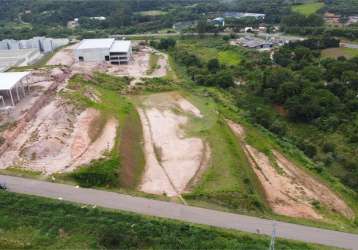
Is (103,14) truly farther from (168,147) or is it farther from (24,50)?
(168,147)

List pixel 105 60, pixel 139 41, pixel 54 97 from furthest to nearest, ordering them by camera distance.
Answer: pixel 139 41
pixel 105 60
pixel 54 97

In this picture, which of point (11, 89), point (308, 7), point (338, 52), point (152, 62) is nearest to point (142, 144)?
point (11, 89)

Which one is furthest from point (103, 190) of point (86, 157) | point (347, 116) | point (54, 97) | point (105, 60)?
point (105, 60)

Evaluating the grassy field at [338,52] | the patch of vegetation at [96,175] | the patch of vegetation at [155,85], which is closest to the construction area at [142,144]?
the patch of vegetation at [96,175]

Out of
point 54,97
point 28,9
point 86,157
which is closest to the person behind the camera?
point 86,157

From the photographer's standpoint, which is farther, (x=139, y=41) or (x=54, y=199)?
(x=139, y=41)

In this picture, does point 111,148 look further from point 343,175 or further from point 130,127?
point 343,175

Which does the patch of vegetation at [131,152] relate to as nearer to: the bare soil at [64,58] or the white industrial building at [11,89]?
the white industrial building at [11,89]
